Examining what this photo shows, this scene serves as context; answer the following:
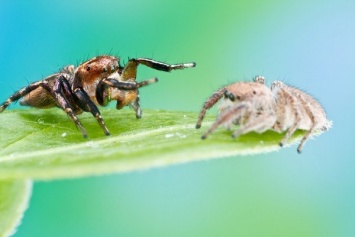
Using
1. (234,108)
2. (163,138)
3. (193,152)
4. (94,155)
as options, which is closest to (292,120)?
(234,108)

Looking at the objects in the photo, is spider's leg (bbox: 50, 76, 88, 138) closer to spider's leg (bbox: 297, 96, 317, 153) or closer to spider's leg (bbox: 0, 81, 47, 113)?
spider's leg (bbox: 0, 81, 47, 113)

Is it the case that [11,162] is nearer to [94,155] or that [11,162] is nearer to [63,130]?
[94,155]

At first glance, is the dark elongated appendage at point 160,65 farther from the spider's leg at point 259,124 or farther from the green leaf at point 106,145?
the spider's leg at point 259,124

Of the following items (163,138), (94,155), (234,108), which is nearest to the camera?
(94,155)

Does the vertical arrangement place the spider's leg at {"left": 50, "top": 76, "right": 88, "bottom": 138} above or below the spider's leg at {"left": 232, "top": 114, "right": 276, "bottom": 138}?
below

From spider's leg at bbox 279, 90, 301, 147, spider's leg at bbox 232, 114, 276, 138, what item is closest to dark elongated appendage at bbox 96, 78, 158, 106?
spider's leg at bbox 232, 114, 276, 138

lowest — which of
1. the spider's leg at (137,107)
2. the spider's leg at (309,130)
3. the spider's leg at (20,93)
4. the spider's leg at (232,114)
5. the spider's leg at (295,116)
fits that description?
the spider's leg at (137,107)

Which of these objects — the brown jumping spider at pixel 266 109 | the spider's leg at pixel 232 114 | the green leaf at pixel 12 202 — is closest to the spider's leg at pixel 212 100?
the brown jumping spider at pixel 266 109
